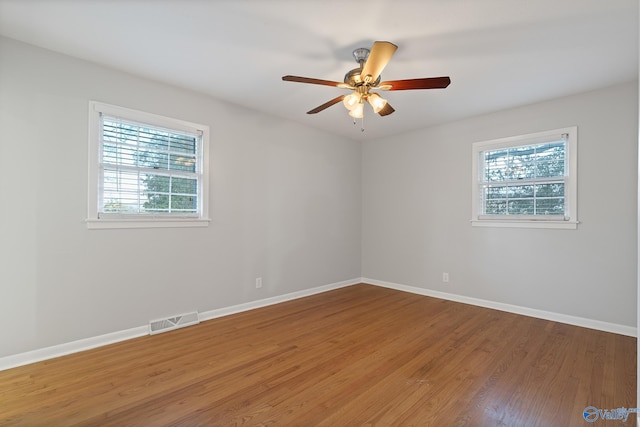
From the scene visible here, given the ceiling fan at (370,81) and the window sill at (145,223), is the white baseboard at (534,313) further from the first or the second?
the window sill at (145,223)

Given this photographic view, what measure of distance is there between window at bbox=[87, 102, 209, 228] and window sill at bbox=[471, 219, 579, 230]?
351 cm

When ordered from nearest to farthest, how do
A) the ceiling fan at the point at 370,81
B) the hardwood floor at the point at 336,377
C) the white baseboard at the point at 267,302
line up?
the hardwood floor at the point at 336,377, the ceiling fan at the point at 370,81, the white baseboard at the point at 267,302

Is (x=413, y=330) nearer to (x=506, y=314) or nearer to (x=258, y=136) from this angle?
(x=506, y=314)

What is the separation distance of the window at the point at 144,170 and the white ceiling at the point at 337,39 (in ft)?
1.57

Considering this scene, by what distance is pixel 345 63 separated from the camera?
Answer: 105 inches

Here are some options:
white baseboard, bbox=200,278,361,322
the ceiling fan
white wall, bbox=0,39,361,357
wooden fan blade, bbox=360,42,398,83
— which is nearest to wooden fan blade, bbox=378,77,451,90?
the ceiling fan

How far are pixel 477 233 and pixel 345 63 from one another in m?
2.83

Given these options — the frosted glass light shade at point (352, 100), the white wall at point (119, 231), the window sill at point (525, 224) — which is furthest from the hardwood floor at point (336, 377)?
the frosted glass light shade at point (352, 100)

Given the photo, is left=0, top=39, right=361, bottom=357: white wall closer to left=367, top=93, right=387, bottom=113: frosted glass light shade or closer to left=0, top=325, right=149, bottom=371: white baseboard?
left=0, top=325, right=149, bottom=371: white baseboard

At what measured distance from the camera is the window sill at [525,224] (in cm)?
333

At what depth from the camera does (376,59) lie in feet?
6.93

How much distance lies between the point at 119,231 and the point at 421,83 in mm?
2954

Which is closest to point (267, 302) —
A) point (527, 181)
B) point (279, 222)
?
point (279, 222)

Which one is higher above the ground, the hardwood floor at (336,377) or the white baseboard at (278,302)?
the white baseboard at (278,302)
